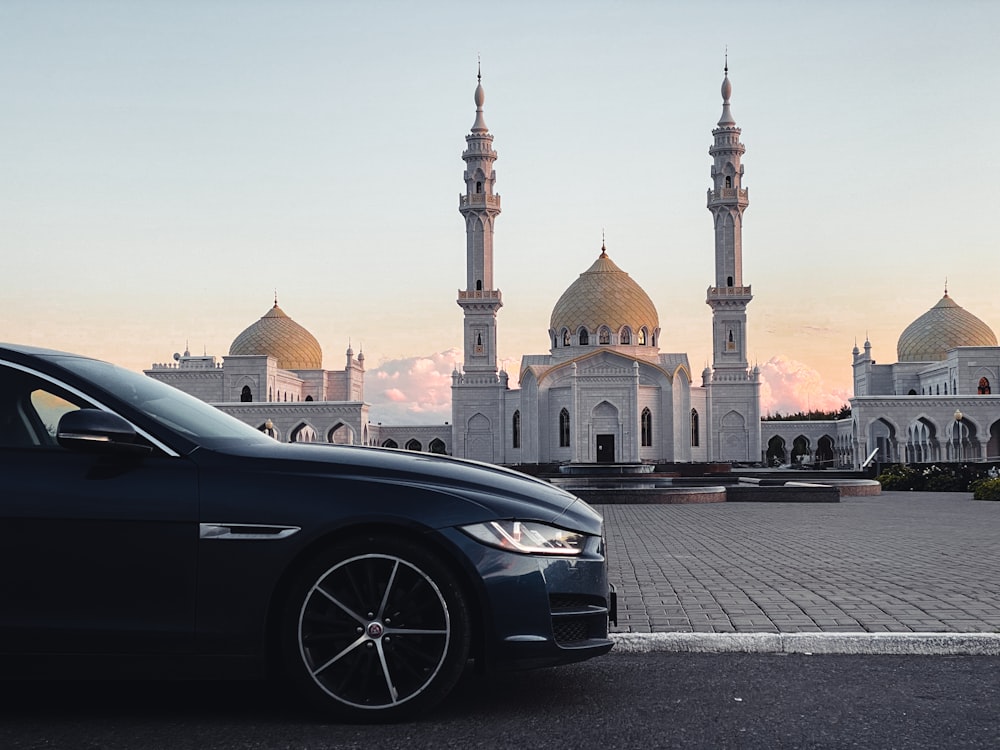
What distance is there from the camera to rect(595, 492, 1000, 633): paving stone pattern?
593cm

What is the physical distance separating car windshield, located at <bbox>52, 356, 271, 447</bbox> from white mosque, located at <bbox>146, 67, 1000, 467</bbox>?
171 feet

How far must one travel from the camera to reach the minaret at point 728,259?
2377 inches

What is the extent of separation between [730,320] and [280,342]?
32318 mm

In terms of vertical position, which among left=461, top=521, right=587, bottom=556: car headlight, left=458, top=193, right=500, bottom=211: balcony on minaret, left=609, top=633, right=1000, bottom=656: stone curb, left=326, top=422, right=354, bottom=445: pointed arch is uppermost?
left=458, top=193, right=500, bottom=211: balcony on minaret

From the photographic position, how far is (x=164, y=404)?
444 centimetres

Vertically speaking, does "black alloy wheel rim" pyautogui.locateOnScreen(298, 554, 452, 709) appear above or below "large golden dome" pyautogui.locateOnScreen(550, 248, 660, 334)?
below

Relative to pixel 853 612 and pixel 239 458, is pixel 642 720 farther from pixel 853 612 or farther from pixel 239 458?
pixel 853 612

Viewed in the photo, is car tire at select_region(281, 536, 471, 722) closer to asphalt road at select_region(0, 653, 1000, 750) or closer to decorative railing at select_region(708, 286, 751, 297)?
asphalt road at select_region(0, 653, 1000, 750)

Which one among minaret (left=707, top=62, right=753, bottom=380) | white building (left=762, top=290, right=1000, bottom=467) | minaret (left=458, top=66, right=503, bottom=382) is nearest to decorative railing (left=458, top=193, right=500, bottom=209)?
minaret (left=458, top=66, right=503, bottom=382)

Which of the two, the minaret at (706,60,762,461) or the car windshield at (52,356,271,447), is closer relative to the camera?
the car windshield at (52,356,271,447)

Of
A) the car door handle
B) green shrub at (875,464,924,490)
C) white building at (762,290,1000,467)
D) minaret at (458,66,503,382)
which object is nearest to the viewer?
the car door handle

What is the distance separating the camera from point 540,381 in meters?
58.6

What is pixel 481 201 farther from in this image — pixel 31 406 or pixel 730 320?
pixel 31 406

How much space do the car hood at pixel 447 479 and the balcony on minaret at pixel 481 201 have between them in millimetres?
57524
